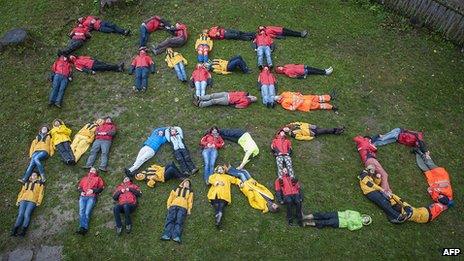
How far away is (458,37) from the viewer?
2136 centimetres

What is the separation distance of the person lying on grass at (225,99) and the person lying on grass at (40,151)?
5809 millimetres

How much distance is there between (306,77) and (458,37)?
309 inches

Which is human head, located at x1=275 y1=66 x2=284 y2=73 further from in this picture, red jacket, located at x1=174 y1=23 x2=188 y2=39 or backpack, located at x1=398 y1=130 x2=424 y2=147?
backpack, located at x1=398 y1=130 x2=424 y2=147

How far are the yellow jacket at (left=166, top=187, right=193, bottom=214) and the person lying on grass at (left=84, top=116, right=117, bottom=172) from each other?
2924mm

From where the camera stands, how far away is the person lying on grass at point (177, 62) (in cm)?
1962

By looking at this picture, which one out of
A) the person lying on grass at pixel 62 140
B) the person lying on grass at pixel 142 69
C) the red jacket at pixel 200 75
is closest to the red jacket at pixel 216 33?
the red jacket at pixel 200 75

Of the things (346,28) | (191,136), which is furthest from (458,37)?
(191,136)

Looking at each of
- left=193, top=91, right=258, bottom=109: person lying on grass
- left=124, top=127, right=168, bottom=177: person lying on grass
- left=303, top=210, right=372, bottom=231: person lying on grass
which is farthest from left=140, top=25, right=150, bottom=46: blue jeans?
left=303, top=210, right=372, bottom=231: person lying on grass

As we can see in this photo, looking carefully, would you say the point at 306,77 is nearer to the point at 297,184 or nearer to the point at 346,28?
the point at 346,28

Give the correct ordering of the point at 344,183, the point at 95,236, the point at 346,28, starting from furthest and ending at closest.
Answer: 1. the point at 346,28
2. the point at 344,183
3. the point at 95,236

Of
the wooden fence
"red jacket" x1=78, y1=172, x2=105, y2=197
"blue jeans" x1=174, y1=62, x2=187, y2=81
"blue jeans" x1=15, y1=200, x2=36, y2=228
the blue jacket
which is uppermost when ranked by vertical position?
the wooden fence

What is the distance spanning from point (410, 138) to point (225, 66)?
828cm

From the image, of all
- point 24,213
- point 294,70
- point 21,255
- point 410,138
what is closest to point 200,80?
point 294,70

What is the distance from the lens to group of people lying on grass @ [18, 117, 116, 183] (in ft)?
53.1
